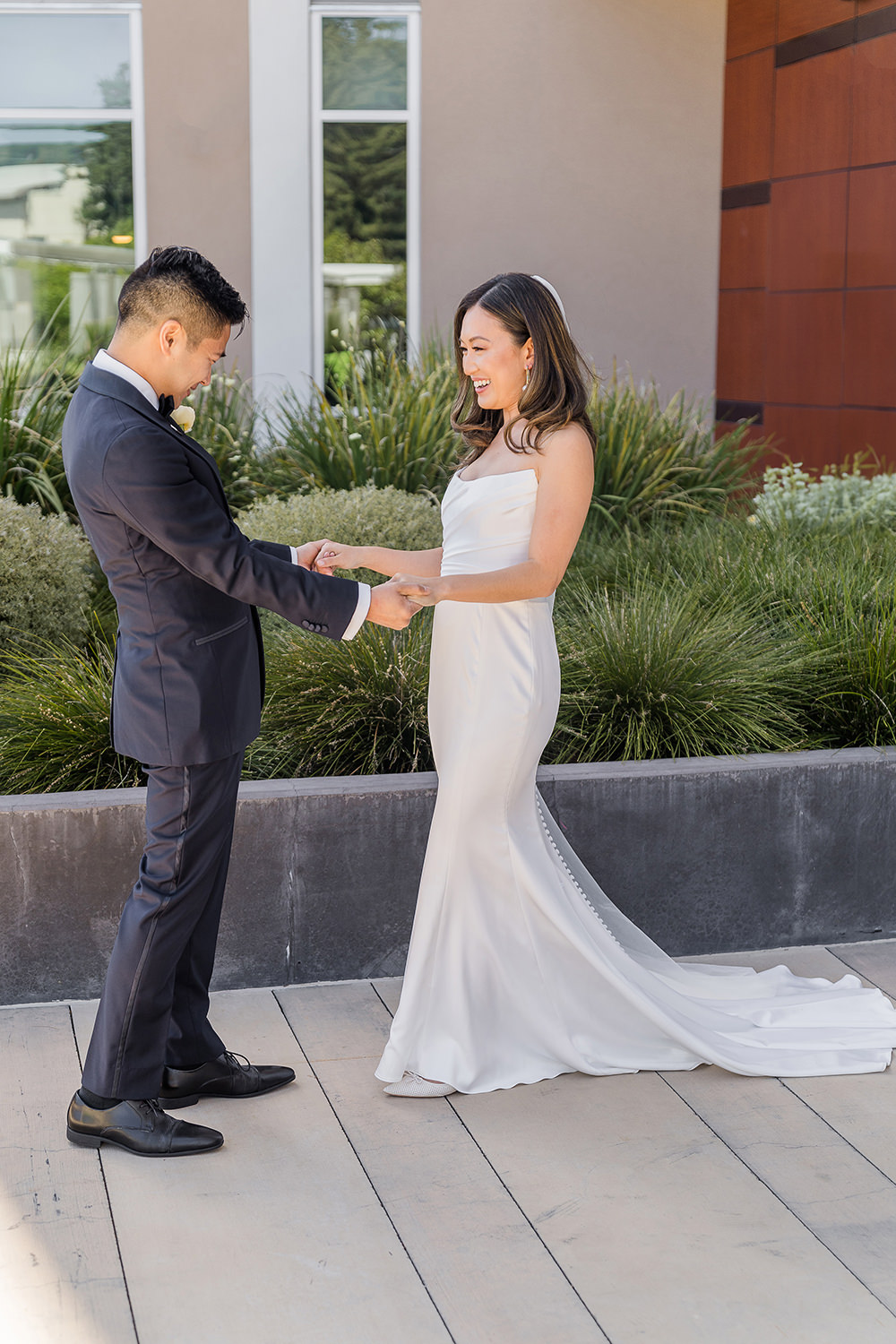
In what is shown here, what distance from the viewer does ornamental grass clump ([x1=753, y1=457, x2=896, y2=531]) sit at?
6.66m

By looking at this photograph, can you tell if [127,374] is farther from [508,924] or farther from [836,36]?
[836,36]

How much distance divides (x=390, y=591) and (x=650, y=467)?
4.42m

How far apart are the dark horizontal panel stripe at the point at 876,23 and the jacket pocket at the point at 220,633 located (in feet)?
26.3


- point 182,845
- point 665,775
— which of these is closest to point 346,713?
point 665,775

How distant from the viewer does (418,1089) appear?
345 centimetres

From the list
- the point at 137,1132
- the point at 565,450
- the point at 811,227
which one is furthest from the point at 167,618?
the point at 811,227

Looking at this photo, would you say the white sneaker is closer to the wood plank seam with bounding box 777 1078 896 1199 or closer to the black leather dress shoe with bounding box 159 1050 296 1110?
the black leather dress shoe with bounding box 159 1050 296 1110

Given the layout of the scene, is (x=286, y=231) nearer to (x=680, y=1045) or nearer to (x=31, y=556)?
(x=31, y=556)

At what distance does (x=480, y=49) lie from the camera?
10.4 metres

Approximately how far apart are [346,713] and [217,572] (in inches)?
62.0

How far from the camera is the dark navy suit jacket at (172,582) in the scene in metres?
2.85

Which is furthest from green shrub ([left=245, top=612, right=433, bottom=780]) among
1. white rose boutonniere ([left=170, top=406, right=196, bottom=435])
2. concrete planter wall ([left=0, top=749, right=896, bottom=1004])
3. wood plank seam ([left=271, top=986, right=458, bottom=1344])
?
white rose boutonniere ([left=170, top=406, right=196, bottom=435])

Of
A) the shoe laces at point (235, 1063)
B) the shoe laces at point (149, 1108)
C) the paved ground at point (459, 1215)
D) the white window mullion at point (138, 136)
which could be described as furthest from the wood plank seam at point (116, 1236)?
the white window mullion at point (138, 136)

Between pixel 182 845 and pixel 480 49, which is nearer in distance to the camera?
pixel 182 845
